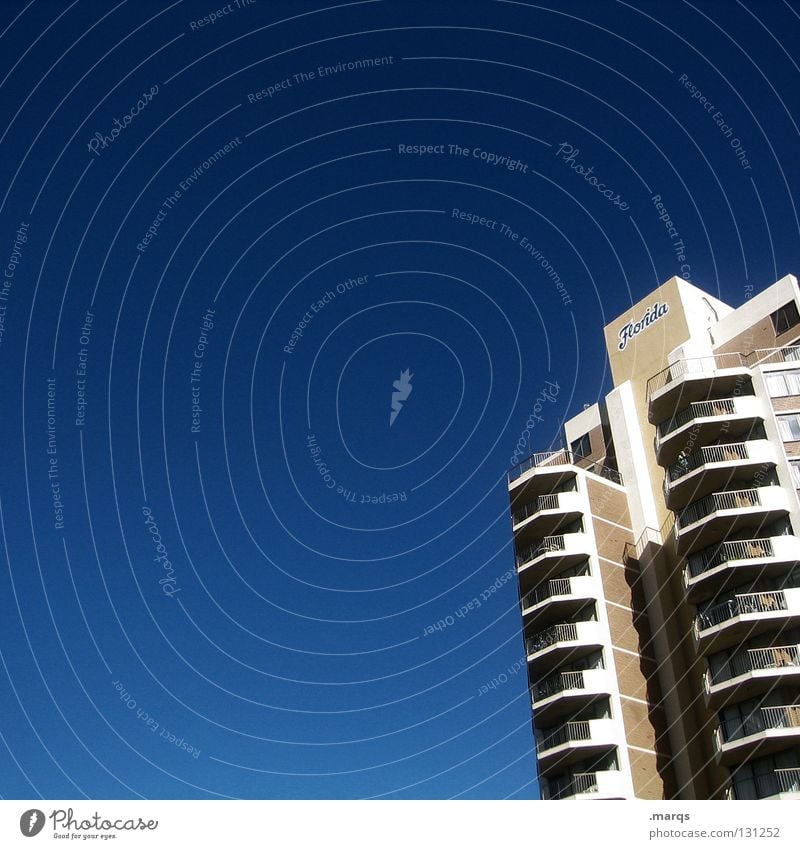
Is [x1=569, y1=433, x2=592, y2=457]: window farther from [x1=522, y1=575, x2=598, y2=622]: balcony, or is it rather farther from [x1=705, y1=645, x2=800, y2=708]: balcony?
[x1=705, y1=645, x2=800, y2=708]: balcony

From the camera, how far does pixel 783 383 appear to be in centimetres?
4559

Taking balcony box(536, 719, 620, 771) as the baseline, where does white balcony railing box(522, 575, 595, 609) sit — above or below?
above

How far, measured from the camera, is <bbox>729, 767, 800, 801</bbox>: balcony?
3623 centimetres

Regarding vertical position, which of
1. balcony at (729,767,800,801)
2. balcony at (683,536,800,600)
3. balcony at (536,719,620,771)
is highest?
balcony at (683,536,800,600)

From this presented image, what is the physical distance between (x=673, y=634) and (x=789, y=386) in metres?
15.4

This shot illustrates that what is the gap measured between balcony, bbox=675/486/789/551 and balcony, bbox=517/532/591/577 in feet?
20.7

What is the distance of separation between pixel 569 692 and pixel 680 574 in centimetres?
936

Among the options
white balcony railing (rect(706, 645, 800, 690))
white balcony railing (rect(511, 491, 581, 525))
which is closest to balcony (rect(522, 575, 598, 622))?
white balcony railing (rect(511, 491, 581, 525))

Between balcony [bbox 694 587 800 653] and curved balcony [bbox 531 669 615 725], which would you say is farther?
curved balcony [bbox 531 669 615 725]

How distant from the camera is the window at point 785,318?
157ft

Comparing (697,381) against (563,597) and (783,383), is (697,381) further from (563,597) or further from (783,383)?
(563,597)

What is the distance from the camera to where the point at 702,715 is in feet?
144
